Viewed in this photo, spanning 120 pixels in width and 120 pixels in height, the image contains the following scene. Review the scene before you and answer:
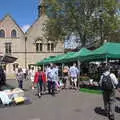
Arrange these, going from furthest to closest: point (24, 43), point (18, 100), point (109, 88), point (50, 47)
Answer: point (50, 47)
point (24, 43)
point (18, 100)
point (109, 88)

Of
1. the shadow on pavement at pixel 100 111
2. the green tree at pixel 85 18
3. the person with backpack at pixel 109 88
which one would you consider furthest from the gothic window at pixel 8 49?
the person with backpack at pixel 109 88

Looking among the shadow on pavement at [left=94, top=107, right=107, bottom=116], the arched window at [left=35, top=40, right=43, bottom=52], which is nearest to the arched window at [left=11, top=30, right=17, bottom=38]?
the arched window at [left=35, top=40, right=43, bottom=52]

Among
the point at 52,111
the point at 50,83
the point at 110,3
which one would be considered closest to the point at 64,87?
the point at 50,83

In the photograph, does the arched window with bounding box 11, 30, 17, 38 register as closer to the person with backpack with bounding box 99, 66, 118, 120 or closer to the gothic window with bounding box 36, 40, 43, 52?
the gothic window with bounding box 36, 40, 43, 52

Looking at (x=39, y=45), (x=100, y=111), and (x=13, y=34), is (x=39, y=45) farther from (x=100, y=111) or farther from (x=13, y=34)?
(x=100, y=111)

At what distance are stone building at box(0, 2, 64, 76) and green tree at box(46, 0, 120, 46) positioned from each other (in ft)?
71.1

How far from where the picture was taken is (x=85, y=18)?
49.8 meters

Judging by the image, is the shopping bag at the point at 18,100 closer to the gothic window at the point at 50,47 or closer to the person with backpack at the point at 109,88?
the person with backpack at the point at 109,88

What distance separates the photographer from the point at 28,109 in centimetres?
1662

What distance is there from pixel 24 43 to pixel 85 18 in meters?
26.2

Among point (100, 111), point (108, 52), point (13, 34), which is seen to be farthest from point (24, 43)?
point (100, 111)

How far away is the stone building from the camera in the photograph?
73125 millimetres

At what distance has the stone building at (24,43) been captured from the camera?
73.1m

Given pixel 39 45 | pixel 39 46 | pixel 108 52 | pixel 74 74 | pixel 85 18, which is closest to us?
pixel 108 52
